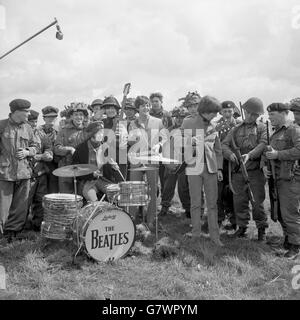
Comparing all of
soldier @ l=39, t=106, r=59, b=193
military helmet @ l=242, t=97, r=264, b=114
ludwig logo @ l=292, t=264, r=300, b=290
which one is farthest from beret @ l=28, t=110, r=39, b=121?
ludwig logo @ l=292, t=264, r=300, b=290

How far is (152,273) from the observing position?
5.25 metres

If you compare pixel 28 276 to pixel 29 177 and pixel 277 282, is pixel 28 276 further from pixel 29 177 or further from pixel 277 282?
pixel 277 282

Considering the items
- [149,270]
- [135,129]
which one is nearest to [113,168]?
[135,129]

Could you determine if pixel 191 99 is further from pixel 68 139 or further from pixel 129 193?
pixel 129 193

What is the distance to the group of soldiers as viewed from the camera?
6.03m

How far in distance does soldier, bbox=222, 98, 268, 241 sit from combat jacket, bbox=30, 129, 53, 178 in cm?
335

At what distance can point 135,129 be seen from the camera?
7285 mm

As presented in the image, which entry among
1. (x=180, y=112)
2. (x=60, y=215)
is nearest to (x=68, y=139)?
(x=60, y=215)

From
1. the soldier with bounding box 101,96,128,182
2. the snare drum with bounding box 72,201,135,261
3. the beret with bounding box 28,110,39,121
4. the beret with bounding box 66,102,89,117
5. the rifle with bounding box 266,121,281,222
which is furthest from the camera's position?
the beret with bounding box 28,110,39,121

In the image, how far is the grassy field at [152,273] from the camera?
181 inches

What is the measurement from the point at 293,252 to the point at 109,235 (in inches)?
118

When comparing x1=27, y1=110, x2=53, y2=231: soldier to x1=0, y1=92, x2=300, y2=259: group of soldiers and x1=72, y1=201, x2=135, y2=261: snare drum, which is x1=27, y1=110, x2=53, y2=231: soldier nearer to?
x1=0, y1=92, x2=300, y2=259: group of soldiers

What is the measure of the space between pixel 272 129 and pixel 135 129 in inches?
102
